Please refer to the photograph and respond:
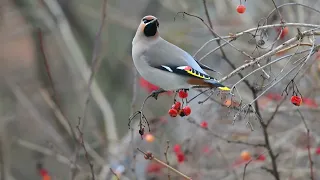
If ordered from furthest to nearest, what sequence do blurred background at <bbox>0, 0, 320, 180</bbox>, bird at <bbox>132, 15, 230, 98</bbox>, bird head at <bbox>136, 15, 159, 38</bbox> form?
blurred background at <bbox>0, 0, 320, 180</bbox> → bird head at <bbox>136, 15, 159, 38</bbox> → bird at <bbox>132, 15, 230, 98</bbox>

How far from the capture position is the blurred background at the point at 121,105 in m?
3.58

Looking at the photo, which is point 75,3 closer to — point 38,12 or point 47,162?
point 38,12

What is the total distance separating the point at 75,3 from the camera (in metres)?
6.88

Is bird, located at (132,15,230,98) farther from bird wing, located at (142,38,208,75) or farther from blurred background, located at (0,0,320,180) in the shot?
blurred background, located at (0,0,320,180)

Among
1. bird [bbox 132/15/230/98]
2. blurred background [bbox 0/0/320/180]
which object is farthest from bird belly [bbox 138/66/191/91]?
blurred background [bbox 0/0/320/180]

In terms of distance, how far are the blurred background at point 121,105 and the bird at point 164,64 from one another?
0.15m

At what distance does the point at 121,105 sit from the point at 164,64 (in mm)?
4914

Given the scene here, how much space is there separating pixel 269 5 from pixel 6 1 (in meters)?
2.95

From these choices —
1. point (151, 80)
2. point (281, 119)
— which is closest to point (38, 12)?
point (281, 119)

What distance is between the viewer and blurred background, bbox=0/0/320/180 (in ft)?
11.7

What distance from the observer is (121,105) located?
7191mm

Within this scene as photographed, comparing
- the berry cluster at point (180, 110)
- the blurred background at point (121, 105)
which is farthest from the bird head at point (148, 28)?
the berry cluster at point (180, 110)

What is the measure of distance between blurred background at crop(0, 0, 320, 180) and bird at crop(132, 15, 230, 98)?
0.15 meters

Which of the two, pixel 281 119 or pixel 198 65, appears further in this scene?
pixel 281 119
